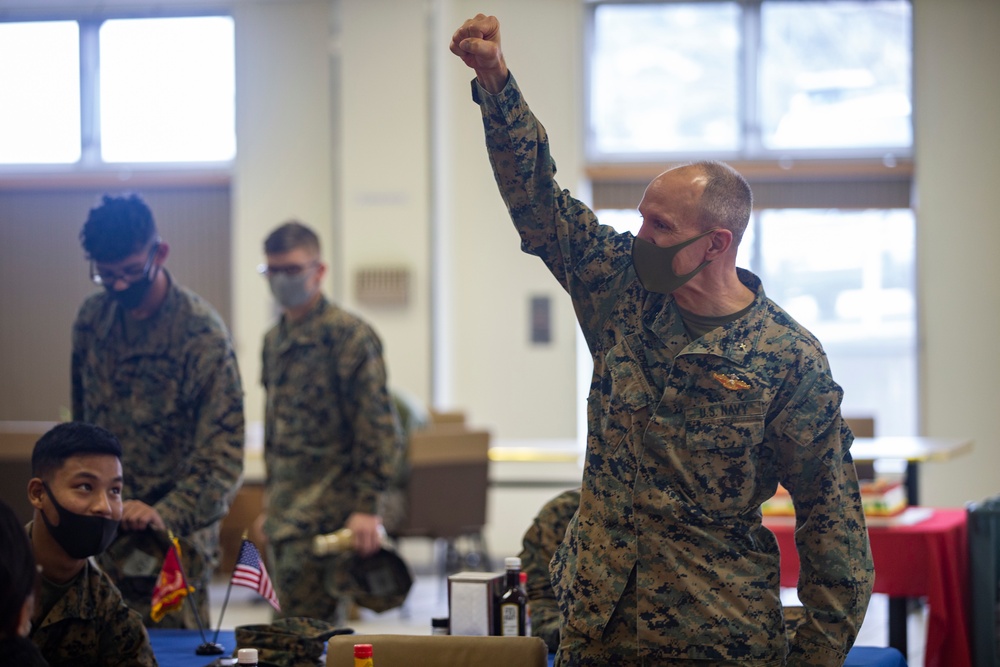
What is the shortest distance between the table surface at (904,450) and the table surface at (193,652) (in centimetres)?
289

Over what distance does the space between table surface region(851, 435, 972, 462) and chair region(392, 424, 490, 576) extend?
1.94 metres

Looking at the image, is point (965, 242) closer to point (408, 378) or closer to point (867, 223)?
point (867, 223)

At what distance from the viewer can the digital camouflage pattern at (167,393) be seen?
9.77 ft

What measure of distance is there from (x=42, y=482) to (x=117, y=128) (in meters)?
7.38

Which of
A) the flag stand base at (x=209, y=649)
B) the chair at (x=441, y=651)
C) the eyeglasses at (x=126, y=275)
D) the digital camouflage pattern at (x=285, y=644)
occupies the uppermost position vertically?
the eyeglasses at (x=126, y=275)

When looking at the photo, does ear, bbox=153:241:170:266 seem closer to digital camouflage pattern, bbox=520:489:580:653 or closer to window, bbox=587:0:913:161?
digital camouflage pattern, bbox=520:489:580:653

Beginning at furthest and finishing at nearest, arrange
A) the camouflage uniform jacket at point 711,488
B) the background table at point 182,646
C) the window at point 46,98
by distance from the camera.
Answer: the window at point 46,98
the background table at point 182,646
the camouflage uniform jacket at point 711,488

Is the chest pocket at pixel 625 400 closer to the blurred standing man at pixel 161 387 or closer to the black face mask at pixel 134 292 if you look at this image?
the blurred standing man at pixel 161 387

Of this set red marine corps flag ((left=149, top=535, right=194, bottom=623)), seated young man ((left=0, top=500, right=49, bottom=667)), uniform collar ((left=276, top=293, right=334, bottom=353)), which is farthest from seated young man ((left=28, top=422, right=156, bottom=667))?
uniform collar ((left=276, top=293, right=334, bottom=353))

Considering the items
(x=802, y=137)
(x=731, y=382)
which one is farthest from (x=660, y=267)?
(x=802, y=137)

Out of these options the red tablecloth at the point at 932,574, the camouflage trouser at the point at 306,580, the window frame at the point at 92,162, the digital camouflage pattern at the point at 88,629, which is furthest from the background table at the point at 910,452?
the window frame at the point at 92,162

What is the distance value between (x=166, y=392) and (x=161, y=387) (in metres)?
0.02

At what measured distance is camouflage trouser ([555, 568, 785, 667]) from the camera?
1.97 meters

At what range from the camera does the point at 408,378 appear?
323 inches
